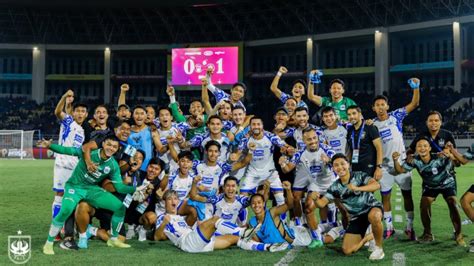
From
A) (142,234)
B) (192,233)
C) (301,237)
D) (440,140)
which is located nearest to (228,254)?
(192,233)

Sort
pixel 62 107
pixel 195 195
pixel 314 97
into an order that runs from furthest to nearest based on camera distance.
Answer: pixel 314 97 < pixel 62 107 < pixel 195 195

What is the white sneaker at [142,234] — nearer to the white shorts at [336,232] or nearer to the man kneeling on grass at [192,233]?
the man kneeling on grass at [192,233]

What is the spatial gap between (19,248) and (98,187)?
132cm

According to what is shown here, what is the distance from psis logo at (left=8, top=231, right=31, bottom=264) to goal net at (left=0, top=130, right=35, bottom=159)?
30.8 meters

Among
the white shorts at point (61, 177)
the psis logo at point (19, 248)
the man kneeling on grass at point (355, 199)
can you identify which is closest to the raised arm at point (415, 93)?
the man kneeling on grass at point (355, 199)

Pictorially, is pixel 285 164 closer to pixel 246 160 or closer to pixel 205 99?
pixel 246 160

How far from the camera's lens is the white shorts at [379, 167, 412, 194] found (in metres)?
7.98

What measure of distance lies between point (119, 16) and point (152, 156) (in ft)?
138

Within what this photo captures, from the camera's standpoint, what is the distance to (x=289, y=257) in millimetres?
6242

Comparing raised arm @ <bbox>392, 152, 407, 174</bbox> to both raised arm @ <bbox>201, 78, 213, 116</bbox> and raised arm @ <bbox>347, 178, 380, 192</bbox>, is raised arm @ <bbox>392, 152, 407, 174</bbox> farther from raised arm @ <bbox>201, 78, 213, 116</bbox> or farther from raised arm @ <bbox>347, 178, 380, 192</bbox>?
raised arm @ <bbox>201, 78, 213, 116</bbox>

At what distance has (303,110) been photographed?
792cm

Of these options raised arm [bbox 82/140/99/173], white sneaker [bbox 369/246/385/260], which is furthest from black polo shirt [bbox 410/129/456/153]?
raised arm [bbox 82/140/99/173]

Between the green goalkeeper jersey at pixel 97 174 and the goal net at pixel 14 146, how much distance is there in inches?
1248

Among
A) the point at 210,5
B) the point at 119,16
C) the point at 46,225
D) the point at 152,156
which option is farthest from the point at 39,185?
the point at 119,16
